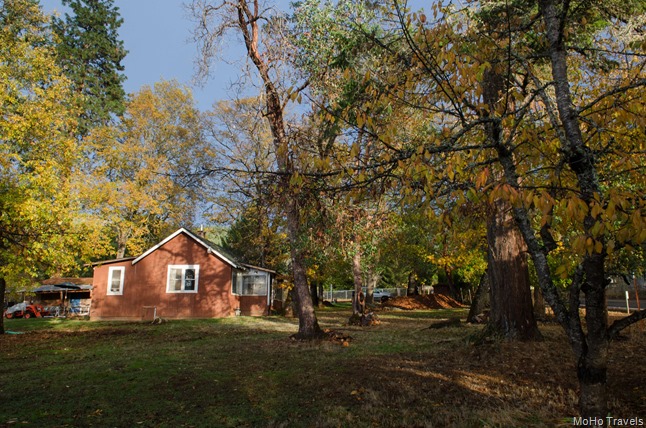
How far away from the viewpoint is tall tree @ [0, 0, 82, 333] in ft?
44.7

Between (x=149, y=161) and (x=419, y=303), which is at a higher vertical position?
(x=149, y=161)

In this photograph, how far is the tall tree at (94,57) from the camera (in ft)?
106

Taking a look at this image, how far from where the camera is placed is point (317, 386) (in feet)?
22.5

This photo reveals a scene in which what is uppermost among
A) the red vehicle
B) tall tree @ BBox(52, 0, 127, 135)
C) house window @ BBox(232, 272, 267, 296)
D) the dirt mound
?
tall tree @ BBox(52, 0, 127, 135)

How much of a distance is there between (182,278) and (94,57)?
67.2 ft

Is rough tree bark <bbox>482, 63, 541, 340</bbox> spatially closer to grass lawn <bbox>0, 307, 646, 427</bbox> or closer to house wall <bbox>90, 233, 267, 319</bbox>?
grass lawn <bbox>0, 307, 646, 427</bbox>

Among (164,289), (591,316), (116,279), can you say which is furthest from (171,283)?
(591,316)

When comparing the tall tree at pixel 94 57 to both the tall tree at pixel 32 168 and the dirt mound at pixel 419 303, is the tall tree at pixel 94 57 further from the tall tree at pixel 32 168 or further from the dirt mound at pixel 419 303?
the dirt mound at pixel 419 303

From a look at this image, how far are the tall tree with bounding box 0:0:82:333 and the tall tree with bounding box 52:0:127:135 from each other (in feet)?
57.9

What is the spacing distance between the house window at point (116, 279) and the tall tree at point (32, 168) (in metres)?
9.87

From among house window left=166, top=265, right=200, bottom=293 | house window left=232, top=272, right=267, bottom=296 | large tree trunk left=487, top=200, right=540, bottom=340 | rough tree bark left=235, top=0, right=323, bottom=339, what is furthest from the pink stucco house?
large tree trunk left=487, top=200, right=540, bottom=340

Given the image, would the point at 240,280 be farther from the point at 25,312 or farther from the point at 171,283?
the point at 25,312

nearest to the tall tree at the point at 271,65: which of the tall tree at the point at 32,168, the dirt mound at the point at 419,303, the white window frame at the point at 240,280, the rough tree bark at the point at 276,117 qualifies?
the rough tree bark at the point at 276,117

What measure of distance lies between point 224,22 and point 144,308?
18.1m
